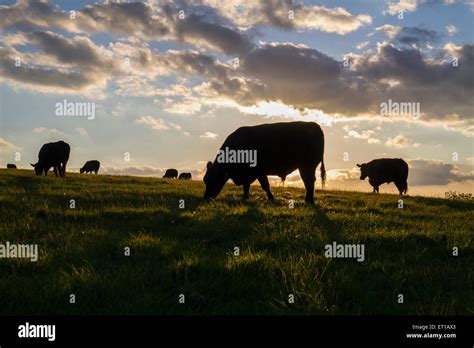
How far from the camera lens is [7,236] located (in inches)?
314

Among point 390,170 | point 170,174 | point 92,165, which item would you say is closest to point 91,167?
point 92,165

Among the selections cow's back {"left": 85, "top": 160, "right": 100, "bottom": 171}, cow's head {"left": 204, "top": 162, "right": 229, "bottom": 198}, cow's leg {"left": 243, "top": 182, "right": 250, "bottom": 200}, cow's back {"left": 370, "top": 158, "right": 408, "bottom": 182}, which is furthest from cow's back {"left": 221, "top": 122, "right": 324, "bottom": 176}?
cow's back {"left": 85, "top": 160, "right": 100, "bottom": 171}

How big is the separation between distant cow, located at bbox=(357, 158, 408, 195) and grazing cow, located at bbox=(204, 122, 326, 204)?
23.7 m

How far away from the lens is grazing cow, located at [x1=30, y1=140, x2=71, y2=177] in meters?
30.1

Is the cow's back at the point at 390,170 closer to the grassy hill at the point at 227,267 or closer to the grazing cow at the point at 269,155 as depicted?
the grazing cow at the point at 269,155

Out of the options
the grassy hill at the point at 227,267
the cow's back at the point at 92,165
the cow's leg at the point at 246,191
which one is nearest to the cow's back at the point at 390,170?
the cow's leg at the point at 246,191

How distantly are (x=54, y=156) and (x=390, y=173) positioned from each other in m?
26.7

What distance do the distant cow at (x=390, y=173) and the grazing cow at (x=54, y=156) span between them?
25.2 meters

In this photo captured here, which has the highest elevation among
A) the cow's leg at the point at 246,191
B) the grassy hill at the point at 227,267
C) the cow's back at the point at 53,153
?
the cow's back at the point at 53,153

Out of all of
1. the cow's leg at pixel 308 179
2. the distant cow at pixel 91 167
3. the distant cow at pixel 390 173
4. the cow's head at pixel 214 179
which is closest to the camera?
the cow's leg at pixel 308 179

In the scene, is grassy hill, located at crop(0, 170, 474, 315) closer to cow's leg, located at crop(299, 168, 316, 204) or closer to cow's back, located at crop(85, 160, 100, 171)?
cow's leg, located at crop(299, 168, 316, 204)

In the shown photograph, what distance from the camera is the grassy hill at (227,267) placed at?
477 centimetres

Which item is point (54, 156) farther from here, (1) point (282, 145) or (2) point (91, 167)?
(2) point (91, 167)

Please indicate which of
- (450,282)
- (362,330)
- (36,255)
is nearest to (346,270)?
(450,282)
